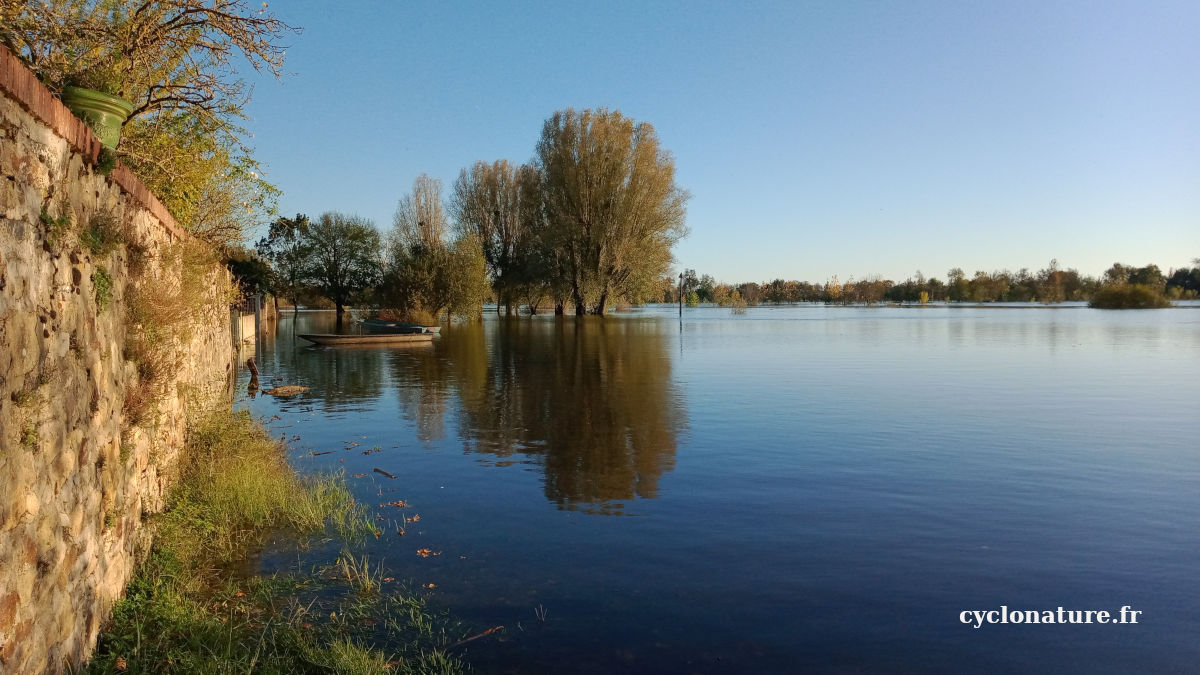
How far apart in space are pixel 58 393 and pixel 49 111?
4.43ft

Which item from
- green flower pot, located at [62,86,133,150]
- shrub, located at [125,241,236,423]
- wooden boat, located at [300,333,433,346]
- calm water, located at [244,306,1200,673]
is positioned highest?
green flower pot, located at [62,86,133,150]

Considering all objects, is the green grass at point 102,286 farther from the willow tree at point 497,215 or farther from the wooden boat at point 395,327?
the willow tree at point 497,215

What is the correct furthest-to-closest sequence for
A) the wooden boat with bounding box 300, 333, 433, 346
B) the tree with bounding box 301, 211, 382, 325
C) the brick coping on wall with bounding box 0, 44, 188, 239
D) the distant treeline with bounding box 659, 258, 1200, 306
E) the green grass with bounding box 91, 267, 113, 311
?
the distant treeline with bounding box 659, 258, 1200, 306 → the tree with bounding box 301, 211, 382, 325 → the wooden boat with bounding box 300, 333, 433, 346 → the green grass with bounding box 91, 267, 113, 311 → the brick coping on wall with bounding box 0, 44, 188, 239

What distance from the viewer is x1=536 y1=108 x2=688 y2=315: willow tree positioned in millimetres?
50969

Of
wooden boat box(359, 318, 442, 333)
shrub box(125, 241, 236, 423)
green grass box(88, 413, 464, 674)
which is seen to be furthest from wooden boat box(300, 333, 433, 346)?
green grass box(88, 413, 464, 674)

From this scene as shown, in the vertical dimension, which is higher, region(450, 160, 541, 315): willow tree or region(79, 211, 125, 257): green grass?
region(450, 160, 541, 315): willow tree

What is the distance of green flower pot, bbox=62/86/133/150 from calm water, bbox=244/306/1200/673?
3680mm

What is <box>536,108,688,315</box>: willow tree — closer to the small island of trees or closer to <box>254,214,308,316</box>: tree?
the small island of trees

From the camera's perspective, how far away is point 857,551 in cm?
609

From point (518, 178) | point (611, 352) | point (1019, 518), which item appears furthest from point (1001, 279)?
point (1019, 518)

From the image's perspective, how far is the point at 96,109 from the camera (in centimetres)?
499

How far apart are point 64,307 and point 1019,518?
25.1 feet

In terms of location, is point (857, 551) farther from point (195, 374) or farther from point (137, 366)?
point (195, 374)

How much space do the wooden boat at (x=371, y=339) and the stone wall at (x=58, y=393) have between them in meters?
26.5
